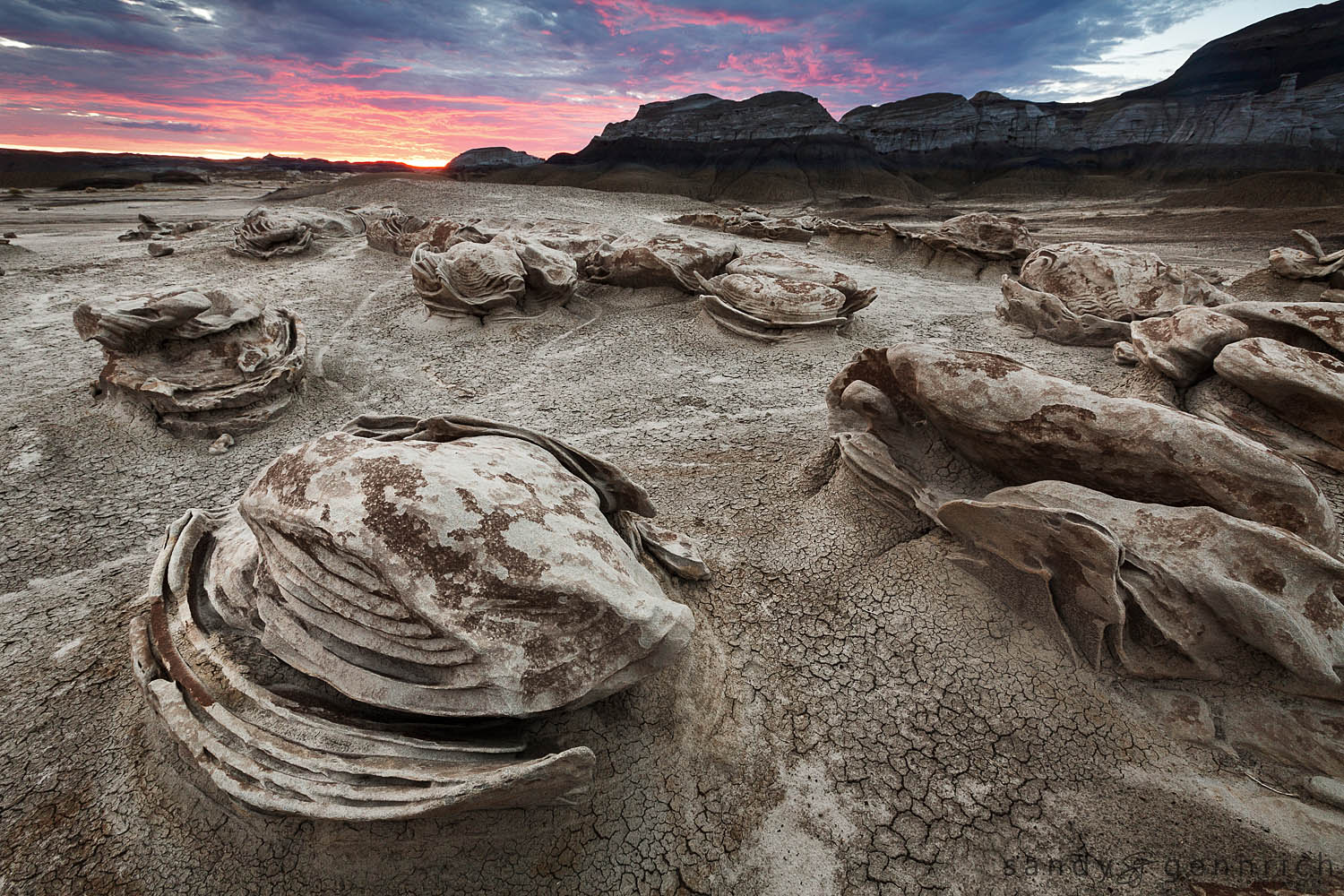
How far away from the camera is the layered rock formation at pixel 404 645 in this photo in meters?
1.49

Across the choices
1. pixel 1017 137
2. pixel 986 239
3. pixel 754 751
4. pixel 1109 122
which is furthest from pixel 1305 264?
pixel 1017 137

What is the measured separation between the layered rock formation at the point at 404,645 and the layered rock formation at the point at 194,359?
315 centimetres

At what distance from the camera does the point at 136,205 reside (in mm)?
19156

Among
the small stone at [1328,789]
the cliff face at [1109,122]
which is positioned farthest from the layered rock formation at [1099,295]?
the cliff face at [1109,122]

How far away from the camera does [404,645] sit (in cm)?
158

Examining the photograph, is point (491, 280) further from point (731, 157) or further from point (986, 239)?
point (731, 157)

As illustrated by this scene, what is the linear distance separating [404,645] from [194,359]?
180 inches

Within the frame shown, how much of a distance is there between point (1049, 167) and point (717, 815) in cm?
3988

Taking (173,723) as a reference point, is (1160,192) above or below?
above

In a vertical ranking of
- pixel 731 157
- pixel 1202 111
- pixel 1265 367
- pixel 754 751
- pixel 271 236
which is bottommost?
pixel 754 751

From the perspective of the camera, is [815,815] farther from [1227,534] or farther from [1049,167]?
[1049,167]

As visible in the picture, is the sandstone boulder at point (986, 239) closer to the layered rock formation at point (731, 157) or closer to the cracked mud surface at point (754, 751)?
the cracked mud surface at point (754, 751)

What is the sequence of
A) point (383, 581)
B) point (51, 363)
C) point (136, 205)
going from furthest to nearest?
point (136, 205) → point (51, 363) → point (383, 581)

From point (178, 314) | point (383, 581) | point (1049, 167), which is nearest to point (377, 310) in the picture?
point (178, 314)
